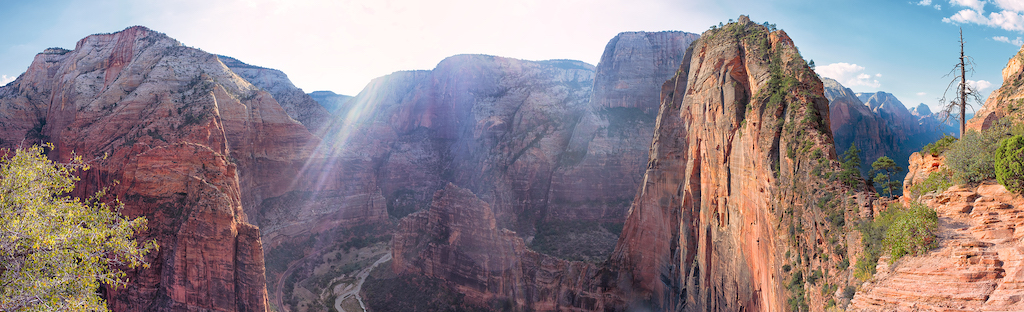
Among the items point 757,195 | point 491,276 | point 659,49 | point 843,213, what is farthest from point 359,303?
point 659,49

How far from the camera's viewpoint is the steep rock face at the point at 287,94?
308 ft

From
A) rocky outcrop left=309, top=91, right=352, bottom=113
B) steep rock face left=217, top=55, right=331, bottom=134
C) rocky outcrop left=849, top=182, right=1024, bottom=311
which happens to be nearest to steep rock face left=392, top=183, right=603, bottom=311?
rocky outcrop left=849, top=182, right=1024, bottom=311

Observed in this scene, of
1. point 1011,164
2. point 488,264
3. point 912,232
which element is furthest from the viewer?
point 488,264

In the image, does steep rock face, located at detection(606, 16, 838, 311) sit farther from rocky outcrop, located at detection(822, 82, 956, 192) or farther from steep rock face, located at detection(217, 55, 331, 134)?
steep rock face, located at detection(217, 55, 331, 134)

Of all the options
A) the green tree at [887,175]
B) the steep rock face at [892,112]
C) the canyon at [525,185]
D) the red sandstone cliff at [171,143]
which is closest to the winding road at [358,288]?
the canyon at [525,185]

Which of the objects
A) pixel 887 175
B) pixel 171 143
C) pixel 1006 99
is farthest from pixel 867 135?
pixel 171 143

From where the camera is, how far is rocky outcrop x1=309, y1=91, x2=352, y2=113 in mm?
165700

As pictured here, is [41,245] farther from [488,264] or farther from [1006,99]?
[488,264]

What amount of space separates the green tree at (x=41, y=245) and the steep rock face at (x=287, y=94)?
76.8 m

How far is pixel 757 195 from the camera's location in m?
24.6

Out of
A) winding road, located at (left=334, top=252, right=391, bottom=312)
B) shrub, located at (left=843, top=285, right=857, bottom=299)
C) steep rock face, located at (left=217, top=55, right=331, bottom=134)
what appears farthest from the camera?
steep rock face, located at (left=217, top=55, right=331, bottom=134)

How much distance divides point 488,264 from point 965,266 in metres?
37.5

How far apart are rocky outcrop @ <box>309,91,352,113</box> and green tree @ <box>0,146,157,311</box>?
15736cm

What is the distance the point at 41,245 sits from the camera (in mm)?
12984
